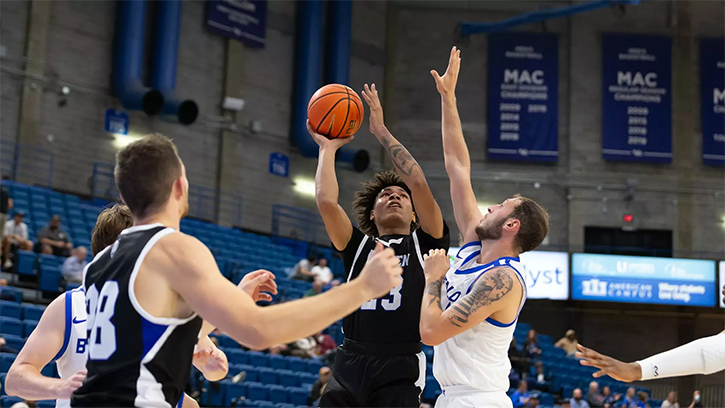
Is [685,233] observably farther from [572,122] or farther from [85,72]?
[85,72]

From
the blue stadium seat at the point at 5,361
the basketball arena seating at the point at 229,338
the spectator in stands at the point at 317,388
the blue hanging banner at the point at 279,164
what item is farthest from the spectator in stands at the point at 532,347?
the blue stadium seat at the point at 5,361

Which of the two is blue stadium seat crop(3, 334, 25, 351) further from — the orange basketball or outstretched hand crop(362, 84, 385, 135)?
outstretched hand crop(362, 84, 385, 135)

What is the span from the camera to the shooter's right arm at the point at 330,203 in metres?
4.82

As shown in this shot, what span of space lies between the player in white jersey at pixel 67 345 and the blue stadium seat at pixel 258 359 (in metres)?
8.95

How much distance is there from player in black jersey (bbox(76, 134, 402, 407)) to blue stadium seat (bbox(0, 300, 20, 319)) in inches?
339

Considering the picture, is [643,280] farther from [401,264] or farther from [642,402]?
[401,264]

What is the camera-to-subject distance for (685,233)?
2405cm

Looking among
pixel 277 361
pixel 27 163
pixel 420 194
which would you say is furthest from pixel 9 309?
pixel 420 194

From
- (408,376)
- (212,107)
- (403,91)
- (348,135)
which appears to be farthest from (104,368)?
(403,91)

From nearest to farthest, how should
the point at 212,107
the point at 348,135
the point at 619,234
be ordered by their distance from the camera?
the point at 348,135, the point at 212,107, the point at 619,234

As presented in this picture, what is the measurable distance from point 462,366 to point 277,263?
14.6m

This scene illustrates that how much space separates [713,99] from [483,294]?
22.8m

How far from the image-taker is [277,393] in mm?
11500

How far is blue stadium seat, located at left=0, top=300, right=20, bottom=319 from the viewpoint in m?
10.6
